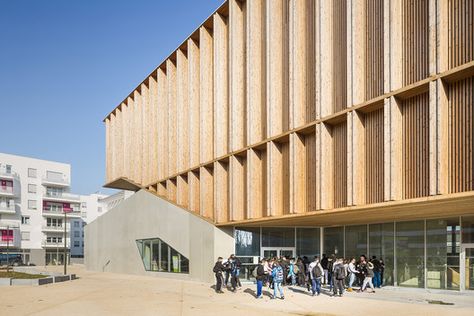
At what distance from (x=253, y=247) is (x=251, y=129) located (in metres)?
6.89

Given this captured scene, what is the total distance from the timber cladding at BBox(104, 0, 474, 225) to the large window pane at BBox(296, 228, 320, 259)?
4.72m

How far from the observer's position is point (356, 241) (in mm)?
26312

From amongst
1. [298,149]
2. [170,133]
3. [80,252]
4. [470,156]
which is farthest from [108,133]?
[80,252]

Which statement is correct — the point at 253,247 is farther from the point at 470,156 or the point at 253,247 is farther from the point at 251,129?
the point at 470,156

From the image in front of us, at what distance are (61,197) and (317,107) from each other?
74.8 metres

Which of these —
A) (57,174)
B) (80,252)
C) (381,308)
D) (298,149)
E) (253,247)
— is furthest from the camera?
(80,252)

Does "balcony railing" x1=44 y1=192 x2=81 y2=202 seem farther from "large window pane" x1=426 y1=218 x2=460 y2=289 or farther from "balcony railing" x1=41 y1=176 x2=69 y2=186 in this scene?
"large window pane" x1=426 y1=218 x2=460 y2=289

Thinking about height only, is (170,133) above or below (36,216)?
above

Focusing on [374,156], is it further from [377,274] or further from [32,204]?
[32,204]

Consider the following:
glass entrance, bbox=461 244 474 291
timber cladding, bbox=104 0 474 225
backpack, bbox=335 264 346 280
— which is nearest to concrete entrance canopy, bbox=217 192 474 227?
timber cladding, bbox=104 0 474 225

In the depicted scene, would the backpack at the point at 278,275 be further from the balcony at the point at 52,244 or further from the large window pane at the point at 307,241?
the balcony at the point at 52,244

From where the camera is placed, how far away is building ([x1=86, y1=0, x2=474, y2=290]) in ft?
51.4

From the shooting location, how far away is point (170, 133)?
114 ft

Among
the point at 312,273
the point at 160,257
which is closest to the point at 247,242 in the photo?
the point at 312,273
